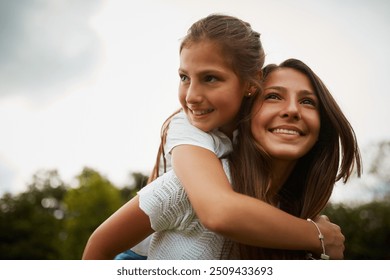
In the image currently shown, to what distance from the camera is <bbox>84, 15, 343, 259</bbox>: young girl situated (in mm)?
1439

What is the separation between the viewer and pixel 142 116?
2773mm

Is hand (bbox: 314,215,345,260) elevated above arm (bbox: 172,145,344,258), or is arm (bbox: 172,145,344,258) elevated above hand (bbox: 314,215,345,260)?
arm (bbox: 172,145,344,258)

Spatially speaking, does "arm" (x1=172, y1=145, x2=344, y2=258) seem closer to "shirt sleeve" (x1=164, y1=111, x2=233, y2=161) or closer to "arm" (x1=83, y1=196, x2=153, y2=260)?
"shirt sleeve" (x1=164, y1=111, x2=233, y2=161)

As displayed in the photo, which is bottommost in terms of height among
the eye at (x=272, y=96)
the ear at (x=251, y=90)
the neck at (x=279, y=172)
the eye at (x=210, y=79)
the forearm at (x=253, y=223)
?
the forearm at (x=253, y=223)

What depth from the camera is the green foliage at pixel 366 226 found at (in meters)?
7.59

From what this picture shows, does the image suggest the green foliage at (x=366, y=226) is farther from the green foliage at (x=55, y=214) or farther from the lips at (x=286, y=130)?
the lips at (x=286, y=130)

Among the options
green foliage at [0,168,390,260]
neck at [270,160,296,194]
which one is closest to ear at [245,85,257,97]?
neck at [270,160,296,194]

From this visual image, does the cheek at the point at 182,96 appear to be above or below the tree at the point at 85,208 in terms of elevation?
above

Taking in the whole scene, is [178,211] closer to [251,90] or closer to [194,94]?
[194,94]

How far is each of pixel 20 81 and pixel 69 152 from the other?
3973mm

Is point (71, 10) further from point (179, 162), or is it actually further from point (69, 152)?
point (69, 152)

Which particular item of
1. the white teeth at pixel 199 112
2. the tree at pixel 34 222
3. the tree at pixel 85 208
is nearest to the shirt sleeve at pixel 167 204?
the white teeth at pixel 199 112

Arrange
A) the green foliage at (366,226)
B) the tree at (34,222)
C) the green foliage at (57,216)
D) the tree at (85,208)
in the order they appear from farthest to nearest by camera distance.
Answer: the tree at (85,208) < the green foliage at (57,216) < the tree at (34,222) < the green foliage at (366,226)

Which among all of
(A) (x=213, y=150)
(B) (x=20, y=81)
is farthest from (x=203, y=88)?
(B) (x=20, y=81)
